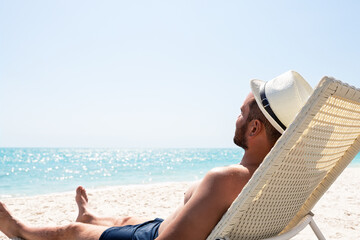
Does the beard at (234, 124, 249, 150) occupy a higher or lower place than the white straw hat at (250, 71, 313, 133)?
lower

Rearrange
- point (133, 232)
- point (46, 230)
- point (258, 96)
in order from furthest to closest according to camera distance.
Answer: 1. point (46, 230)
2. point (133, 232)
3. point (258, 96)

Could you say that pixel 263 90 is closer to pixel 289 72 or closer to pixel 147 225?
pixel 289 72

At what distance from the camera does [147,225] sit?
210 centimetres

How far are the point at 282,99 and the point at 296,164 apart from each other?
1.05ft

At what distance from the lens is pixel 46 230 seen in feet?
8.18

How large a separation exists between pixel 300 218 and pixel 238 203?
84 cm

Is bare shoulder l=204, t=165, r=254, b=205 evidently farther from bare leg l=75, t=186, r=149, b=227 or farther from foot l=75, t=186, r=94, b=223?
foot l=75, t=186, r=94, b=223

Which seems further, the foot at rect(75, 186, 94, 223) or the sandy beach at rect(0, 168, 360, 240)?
the sandy beach at rect(0, 168, 360, 240)

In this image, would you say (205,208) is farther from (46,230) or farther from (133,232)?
(46,230)

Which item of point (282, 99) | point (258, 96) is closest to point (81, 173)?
point (258, 96)

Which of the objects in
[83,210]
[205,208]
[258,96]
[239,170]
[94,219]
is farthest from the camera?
[83,210]

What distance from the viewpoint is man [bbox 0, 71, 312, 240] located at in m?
1.55

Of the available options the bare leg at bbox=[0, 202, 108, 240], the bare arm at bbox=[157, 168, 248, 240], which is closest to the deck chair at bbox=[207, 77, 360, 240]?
the bare arm at bbox=[157, 168, 248, 240]

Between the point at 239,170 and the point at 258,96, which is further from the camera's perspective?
the point at 258,96
